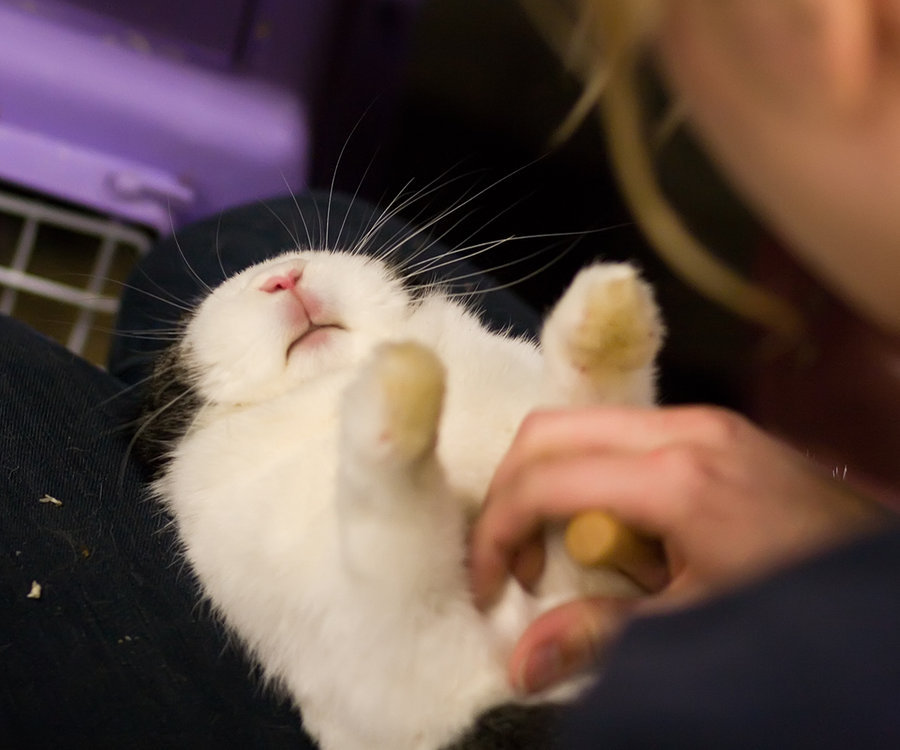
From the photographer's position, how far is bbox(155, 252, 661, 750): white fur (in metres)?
0.71

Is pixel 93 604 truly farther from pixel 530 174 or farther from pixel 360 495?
pixel 530 174

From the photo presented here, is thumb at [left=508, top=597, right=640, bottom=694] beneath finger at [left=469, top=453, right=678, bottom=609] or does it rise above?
beneath

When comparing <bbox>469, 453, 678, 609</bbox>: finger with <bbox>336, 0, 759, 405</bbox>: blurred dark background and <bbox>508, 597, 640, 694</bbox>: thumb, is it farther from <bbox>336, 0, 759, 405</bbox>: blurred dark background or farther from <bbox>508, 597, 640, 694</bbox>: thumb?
<bbox>336, 0, 759, 405</bbox>: blurred dark background

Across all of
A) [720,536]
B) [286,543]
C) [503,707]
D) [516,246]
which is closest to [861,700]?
[720,536]

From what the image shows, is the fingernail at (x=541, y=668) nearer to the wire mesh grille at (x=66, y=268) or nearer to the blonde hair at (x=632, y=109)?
the blonde hair at (x=632, y=109)

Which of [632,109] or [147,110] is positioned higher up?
[632,109]

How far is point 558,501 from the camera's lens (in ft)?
2.34

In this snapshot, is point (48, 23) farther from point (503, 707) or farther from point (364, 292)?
point (503, 707)

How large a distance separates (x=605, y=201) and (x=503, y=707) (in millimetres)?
1597

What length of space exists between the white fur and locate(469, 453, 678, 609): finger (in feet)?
0.10

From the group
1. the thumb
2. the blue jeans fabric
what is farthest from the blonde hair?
the blue jeans fabric

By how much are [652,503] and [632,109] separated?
14.3 inches

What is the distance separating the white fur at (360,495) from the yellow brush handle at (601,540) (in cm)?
9

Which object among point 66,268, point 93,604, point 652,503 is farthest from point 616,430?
point 66,268
